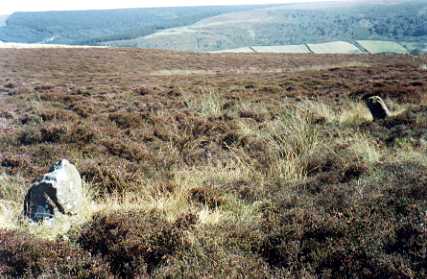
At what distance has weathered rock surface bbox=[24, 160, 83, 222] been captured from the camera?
4.84m

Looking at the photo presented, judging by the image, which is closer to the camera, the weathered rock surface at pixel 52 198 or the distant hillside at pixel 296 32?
the weathered rock surface at pixel 52 198

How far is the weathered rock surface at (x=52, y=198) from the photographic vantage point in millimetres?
4840

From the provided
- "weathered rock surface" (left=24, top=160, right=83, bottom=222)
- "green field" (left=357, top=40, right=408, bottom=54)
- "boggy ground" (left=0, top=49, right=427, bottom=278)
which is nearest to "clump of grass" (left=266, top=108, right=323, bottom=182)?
"boggy ground" (left=0, top=49, right=427, bottom=278)

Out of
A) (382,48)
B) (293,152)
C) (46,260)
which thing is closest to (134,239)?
(46,260)

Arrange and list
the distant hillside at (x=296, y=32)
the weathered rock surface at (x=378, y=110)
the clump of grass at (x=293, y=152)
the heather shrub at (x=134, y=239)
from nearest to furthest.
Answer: the heather shrub at (x=134, y=239) < the clump of grass at (x=293, y=152) < the weathered rock surface at (x=378, y=110) < the distant hillside at (x=296, y=32)

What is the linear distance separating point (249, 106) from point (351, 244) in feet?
33.1

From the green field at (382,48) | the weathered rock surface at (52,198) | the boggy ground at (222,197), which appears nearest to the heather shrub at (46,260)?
the boggy ground at (222,197)

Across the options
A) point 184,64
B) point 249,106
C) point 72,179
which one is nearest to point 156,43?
point 184,64

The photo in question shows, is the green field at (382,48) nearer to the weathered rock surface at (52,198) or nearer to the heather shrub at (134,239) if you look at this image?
the weathered rock surface at (52,198)

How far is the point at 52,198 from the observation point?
4895 mm

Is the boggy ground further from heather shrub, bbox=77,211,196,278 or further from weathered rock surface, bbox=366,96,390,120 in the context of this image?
weathered rock surface, bbox=366,96,390,120

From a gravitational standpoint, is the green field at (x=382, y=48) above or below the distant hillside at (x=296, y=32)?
below

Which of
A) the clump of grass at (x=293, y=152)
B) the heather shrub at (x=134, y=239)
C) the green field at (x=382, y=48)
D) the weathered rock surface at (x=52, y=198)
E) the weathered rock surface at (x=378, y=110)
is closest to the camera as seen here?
the heather shrub at (x=134, y=239)

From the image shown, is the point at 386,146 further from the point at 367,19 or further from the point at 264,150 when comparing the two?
the point at 367,19
